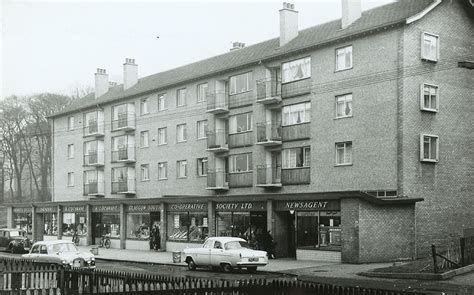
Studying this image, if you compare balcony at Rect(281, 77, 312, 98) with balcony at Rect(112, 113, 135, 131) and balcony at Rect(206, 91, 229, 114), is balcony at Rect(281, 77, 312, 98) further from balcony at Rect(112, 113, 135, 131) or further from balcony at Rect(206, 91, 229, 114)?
balcony at Rect(112, 113, 135, 131)

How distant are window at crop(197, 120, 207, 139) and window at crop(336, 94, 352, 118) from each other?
13.2m

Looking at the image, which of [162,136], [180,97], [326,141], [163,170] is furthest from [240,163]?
[162,136]

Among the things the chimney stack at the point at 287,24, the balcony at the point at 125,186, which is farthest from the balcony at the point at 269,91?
the balcony at the point at 125,186

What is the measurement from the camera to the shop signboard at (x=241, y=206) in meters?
38.8

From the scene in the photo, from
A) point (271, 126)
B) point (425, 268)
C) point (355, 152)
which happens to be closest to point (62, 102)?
point (271, 126)

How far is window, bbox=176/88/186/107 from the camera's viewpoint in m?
50.5

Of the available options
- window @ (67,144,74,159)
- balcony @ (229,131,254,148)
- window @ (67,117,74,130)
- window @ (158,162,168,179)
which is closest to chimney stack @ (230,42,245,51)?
balcony @ (229,131,254,148)

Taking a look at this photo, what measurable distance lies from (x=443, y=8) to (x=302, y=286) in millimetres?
28618

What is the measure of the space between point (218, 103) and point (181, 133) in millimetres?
5748

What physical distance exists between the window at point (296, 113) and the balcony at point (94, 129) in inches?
916

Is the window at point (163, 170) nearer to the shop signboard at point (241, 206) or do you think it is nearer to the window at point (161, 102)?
the window at point (161, 102)

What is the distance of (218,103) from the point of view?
4647 centimetres

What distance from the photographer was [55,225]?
2355 inches

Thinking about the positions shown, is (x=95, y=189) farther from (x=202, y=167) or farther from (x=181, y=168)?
(x=202, y=167)
